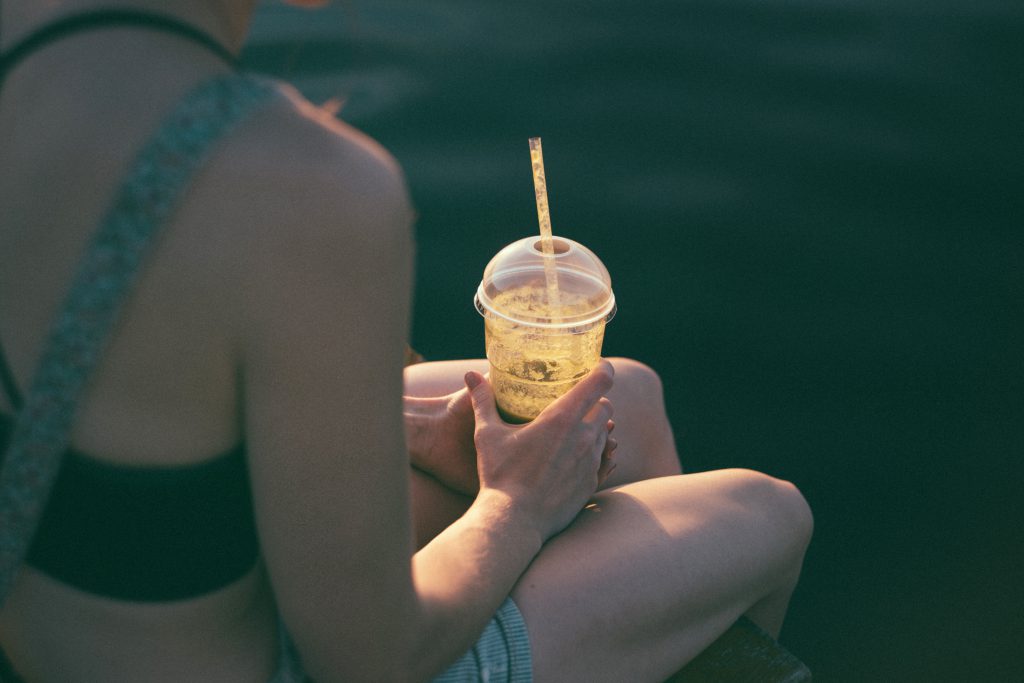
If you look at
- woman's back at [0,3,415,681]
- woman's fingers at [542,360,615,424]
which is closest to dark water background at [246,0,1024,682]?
woman's fingers at [542,360,615,424]

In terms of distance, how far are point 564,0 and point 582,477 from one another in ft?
8.86

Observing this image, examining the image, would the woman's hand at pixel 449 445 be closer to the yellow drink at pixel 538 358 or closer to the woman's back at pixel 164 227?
the yellow drink at pixel 538 358

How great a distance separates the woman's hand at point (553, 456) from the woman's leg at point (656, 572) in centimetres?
4

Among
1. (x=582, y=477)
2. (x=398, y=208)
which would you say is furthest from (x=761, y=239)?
(x=398, y=208)

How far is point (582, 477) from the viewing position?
119 centimetres

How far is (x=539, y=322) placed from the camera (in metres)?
1.35

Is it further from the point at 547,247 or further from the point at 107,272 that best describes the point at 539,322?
the point at 107,272

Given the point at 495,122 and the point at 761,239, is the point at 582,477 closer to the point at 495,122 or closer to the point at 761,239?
the point at 761,239

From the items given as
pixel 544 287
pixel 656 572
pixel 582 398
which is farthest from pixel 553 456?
pixel 544 287

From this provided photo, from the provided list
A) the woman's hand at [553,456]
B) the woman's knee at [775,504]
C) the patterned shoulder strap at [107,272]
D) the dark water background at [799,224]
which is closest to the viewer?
the patterned shoulder strap at [107,272]

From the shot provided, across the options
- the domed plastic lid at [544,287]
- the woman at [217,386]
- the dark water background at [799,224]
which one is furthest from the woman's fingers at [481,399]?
the dark water background at [799,224]

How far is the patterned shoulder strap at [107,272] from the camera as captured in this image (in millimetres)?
625

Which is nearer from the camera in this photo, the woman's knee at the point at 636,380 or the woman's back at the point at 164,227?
the woman's back at the point at 164,227

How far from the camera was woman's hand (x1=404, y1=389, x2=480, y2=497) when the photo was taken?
1.37 m
